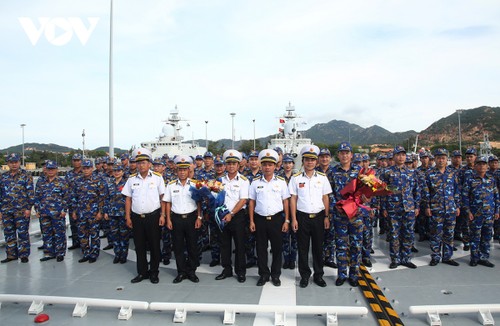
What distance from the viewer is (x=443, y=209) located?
200 inches

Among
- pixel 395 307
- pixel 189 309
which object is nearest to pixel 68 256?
pixel 189 309

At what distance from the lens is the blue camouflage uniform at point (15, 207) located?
5664 millimetres

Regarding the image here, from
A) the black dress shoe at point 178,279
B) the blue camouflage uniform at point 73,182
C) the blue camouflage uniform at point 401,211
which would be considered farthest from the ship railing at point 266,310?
the blue camouflage uniform at point 73,182

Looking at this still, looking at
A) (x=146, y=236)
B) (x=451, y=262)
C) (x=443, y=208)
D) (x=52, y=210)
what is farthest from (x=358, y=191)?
(x=52, y=210)

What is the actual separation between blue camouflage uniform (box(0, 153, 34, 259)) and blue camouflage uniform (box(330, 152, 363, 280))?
5426 millimetres

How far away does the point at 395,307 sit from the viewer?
144 inches

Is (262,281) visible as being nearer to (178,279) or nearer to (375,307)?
(178,279)

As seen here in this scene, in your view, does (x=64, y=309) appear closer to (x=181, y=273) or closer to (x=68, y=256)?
(x=181, y=273)

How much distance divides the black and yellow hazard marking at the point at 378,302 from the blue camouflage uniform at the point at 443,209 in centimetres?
140

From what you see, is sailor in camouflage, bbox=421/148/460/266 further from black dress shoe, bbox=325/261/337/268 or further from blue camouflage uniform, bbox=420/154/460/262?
black dress shoe, bbox=325/261/337/268

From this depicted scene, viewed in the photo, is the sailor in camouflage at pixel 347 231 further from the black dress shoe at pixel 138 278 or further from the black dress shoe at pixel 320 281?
the black dress shoe at pixel 138 278

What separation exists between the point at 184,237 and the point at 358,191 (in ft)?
8.40

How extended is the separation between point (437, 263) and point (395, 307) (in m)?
2.03

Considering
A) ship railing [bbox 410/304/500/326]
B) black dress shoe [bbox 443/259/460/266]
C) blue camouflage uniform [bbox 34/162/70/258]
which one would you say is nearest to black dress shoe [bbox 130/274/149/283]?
blue camouflage uniform [bbox 34/162/70/258]
